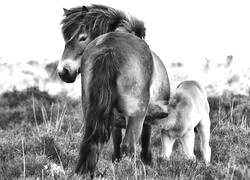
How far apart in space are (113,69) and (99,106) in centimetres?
39

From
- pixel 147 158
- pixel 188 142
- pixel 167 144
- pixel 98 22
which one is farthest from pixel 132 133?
pixel 188 142

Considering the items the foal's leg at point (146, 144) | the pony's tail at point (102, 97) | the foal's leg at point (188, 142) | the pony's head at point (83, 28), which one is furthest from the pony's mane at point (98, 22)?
the foal's leg at point (188, 142)

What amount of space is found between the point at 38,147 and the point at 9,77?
50.8ft

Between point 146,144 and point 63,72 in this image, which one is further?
point 146,144

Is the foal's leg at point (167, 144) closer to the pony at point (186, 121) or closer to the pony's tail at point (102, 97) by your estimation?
the pony at point (186, 121)

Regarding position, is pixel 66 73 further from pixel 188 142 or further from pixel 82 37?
pixel 188 142

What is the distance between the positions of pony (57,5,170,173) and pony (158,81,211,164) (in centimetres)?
129

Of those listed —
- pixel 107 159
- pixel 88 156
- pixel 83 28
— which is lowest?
pixel 107 159

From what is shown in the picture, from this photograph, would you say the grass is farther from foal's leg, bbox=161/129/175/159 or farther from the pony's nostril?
the pony's nostril

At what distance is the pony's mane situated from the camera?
5.94 meters

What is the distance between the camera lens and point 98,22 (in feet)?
19.8

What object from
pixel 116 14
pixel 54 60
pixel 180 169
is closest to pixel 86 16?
pixel 116 14

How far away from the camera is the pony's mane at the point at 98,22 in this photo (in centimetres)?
594

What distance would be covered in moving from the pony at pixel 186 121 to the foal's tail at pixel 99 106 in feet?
8.85
